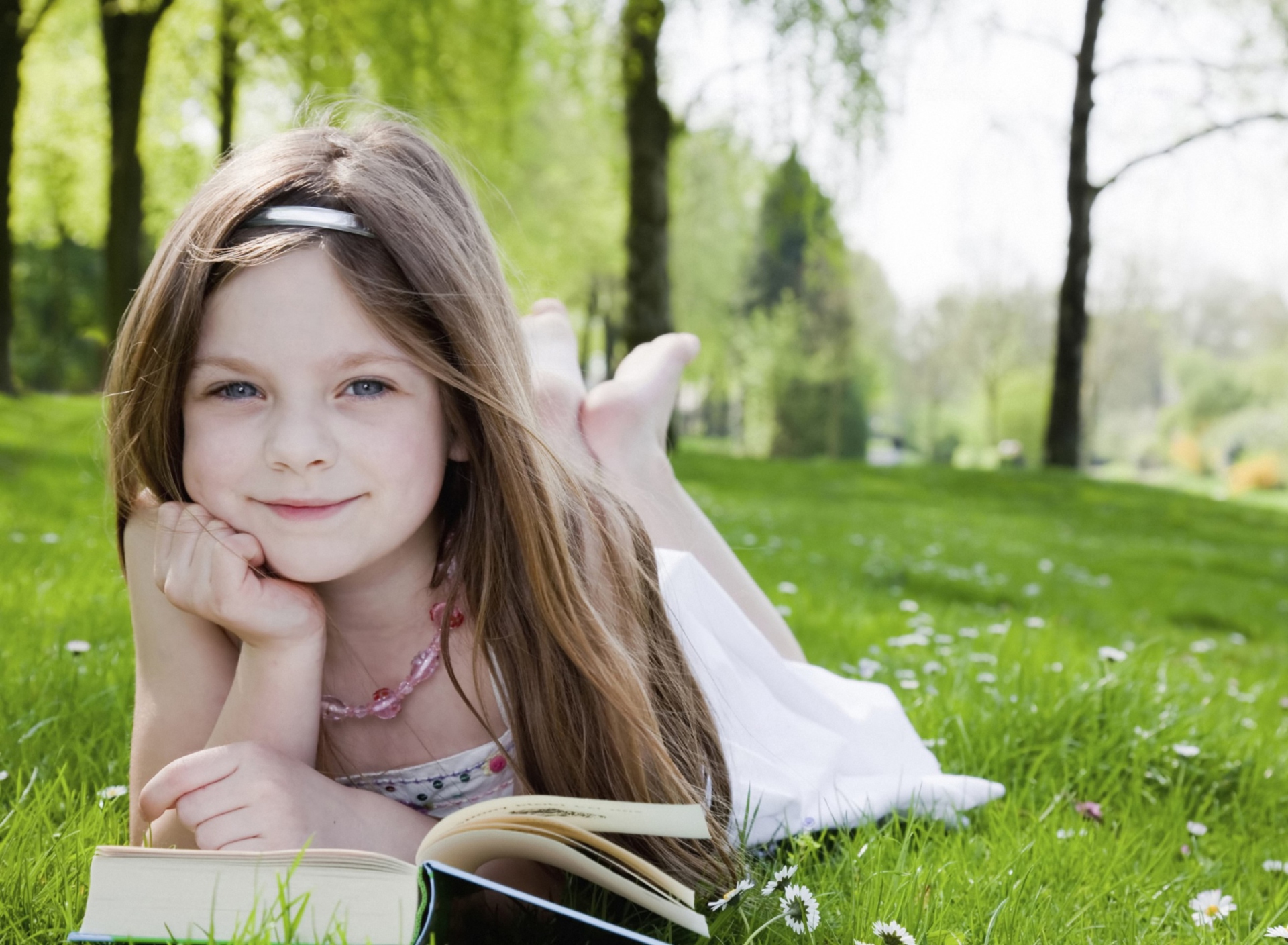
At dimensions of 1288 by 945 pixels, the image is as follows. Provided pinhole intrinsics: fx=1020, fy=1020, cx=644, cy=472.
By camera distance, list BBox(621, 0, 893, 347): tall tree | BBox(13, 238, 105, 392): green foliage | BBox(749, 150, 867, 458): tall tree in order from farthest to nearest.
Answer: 1. BBox(749, 150, 867, 458): tall tree
2. BBox(13, 238, 105, 392): green foliage
3. BBox(621, 0, 893, 347): tall tree

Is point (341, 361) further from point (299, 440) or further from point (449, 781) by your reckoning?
point (449, 781)

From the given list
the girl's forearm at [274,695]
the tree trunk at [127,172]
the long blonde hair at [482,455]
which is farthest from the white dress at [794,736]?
the tree trunk at [127,172]

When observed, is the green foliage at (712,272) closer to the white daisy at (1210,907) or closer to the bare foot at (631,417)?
the bare foot at (631,417)

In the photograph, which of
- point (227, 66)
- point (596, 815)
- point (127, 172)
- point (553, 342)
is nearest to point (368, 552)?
point (596, 815)

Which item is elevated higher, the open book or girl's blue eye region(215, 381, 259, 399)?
girl's blue eye region(215, 381, 259, 399)

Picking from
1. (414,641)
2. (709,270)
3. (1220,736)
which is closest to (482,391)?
(414,641)

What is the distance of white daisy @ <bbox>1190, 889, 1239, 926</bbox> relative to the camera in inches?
63.9

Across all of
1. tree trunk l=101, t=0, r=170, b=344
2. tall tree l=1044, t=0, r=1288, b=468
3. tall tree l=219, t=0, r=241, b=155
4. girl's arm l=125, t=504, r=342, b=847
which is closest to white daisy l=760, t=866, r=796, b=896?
girl's arm l=125, t=504, r=342, b=847

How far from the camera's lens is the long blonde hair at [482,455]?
1494 millimetres

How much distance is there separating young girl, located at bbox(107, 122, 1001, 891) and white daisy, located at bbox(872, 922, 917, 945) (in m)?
0.29

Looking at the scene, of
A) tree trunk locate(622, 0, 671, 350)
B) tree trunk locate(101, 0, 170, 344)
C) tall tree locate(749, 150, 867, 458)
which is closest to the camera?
tree trunk locate(622, 0, 671, 350)

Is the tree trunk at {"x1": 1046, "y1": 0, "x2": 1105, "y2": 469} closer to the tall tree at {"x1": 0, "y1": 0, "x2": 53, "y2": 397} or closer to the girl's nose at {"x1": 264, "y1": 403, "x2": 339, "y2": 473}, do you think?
the tall tree at {"x1": 0, "y1": 0, "x2": 53, "y2": 397}

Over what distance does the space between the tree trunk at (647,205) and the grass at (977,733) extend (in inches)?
163

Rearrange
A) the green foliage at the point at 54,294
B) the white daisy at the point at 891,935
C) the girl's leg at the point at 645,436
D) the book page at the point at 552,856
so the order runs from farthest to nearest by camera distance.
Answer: the green foliage at the point at 54,294 < the girl's leg at the point at 645,436 < the white daisy at the point at 891,935 < the book page at the point at 552,856
